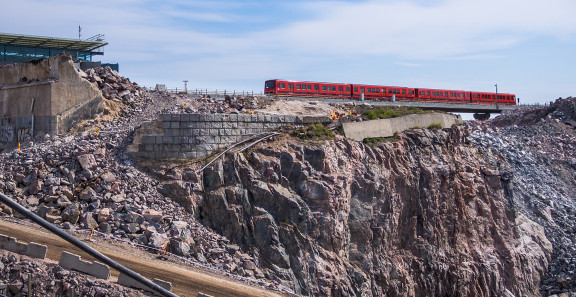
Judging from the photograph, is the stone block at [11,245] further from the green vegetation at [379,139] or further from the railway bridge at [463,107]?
the railway bridge at [463,107]

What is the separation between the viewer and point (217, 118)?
83.3 feet

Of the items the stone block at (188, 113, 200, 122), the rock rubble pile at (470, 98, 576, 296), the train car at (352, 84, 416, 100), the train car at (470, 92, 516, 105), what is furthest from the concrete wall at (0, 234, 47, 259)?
the train car at (470, 92, 516, 105)

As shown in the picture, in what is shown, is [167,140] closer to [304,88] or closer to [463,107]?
[304,88]

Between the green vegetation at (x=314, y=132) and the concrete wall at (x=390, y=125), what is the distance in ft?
3.91

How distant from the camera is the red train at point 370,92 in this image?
39.4 meters

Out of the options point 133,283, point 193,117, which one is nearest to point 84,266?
point 133,283

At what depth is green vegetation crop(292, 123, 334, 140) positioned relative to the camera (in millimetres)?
27375

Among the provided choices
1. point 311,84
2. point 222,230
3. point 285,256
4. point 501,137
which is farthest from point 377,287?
point 501,137

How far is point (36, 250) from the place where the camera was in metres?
16.5

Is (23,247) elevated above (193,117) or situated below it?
below

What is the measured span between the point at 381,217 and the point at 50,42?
23.9 meters

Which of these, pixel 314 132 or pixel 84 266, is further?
pixel 314 132

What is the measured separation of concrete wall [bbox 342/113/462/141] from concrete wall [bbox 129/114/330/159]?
242 inches

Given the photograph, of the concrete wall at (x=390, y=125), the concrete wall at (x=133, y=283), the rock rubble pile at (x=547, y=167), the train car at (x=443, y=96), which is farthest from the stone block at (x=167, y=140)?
the train car at (x=443, y=96)
